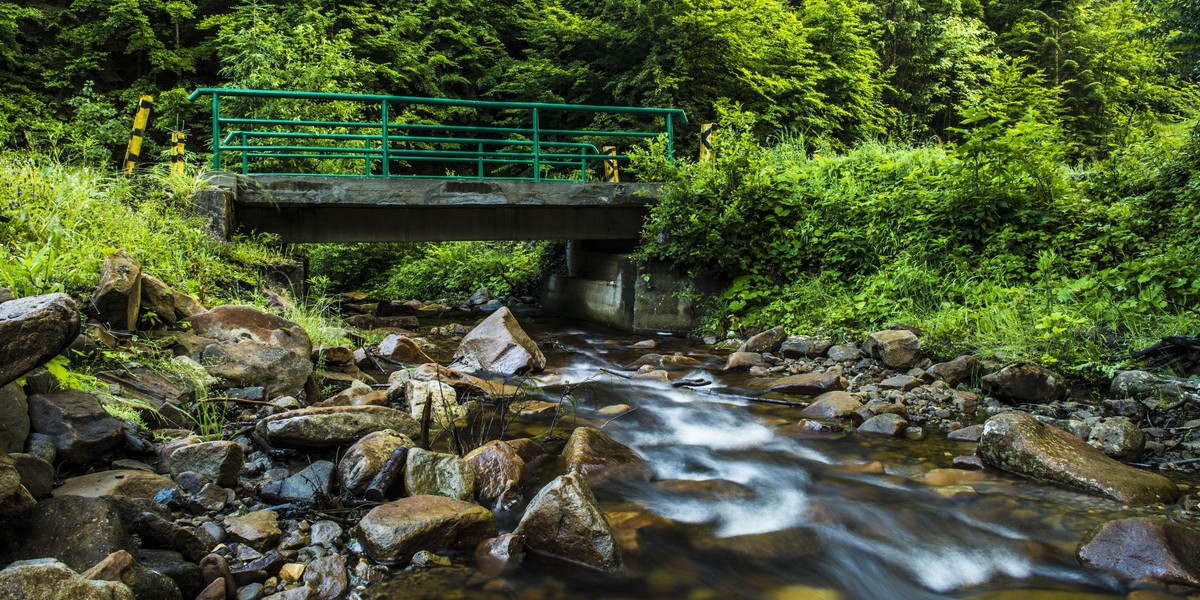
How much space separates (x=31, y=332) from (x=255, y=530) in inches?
52.5

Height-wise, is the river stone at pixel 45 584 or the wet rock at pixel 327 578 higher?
the river stone at pixel 45 584

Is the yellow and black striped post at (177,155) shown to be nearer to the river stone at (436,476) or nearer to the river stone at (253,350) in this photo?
the river stone at (253,350)

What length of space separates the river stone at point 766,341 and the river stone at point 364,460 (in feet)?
19.4

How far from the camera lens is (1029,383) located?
21.4ft

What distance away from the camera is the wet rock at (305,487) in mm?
4012

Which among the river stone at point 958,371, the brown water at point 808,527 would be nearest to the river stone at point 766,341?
the river stone at point 958,371

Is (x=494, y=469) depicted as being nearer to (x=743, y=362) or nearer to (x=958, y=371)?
(x=743, y=362)

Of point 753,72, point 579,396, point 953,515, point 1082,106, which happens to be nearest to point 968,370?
point 953,515

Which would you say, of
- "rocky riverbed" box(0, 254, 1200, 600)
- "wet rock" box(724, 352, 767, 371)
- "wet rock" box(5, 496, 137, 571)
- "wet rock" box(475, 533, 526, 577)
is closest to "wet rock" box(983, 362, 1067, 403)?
"rocky riverbed" box(0, 254, 1200, 600)

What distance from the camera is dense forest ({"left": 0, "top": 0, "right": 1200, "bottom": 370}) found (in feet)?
27.6

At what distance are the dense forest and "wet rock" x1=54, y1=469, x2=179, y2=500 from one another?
7.21 meters

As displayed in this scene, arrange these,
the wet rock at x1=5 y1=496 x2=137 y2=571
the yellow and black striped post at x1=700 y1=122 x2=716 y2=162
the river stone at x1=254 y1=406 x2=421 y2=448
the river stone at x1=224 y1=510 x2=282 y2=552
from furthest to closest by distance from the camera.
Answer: the yellow and black striped post at x1=700 y1=122 x2=716 y2=162 → the river stone at x1=254 y1=406 x2=421 y2=448 → the river stone at x1=224 y1=510 x2=282 y2=552 → the wet rock at x1=5 y1=496 x2=137 y2=571

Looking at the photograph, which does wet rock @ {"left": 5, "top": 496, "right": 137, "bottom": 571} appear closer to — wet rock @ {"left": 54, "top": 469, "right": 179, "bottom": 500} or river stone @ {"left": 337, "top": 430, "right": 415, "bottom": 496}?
wet rock @ {"left": 54, "top": 469, "right": 179, "bottom": 500}

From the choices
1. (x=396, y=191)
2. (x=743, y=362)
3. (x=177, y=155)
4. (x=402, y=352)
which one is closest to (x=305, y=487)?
(x=402, y=352)
